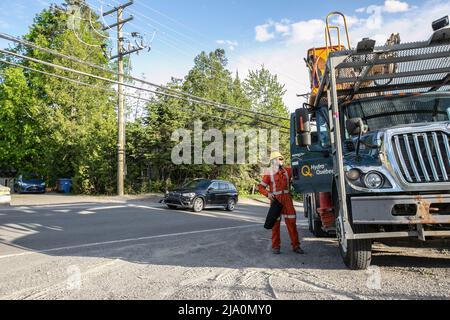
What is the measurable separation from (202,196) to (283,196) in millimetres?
10300

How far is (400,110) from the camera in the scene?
6.06 metres

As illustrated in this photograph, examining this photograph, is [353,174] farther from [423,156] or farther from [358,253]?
A: [358,253]

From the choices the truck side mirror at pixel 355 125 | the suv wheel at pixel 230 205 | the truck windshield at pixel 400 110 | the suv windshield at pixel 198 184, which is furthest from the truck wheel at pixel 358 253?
the suv wheel at pixel 230 205

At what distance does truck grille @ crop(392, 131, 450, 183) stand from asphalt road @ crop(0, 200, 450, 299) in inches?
48.9

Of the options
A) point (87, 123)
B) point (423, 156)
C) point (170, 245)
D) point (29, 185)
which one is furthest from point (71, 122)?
point (423, 156)

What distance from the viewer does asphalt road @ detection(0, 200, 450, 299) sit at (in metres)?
4.07

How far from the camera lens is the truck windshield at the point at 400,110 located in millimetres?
5871

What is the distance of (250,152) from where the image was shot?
92.7 ft

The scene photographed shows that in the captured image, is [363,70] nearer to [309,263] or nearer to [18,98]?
[309,263]

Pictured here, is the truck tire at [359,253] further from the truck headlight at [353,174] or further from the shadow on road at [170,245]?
the truck headlight at [353,174]

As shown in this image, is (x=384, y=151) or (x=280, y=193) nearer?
(x=384, y=151)

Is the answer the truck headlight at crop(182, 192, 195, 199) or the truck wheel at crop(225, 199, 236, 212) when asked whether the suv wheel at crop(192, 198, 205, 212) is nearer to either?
the truck headlight at crop(182, 192, 195, 199)
